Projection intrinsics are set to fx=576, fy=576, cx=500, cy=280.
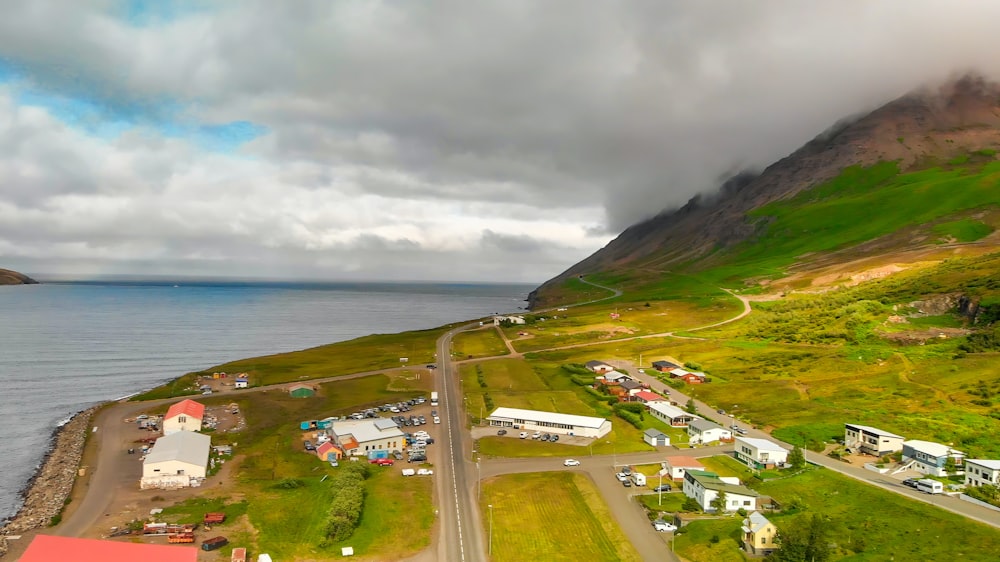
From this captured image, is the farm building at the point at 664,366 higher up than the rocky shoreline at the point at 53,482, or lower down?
higher up

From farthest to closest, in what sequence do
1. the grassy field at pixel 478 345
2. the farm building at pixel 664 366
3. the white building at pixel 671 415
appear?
the grassy field at pixel 478 345 → the farm building at pixel 664 366 → the white building at pixel 671 415

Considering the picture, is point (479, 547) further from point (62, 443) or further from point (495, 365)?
point (495, 365)

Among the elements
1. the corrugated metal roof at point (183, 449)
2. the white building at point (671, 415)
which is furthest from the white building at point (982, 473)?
the corrugated metal roof at point (183, 449)

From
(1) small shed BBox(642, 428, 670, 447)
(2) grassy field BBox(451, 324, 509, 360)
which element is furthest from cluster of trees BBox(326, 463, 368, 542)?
(2) grassy field BBox(451, 324, 509, 360)

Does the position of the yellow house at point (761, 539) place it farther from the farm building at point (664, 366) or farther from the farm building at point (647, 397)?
the farm building at point (664, 366)

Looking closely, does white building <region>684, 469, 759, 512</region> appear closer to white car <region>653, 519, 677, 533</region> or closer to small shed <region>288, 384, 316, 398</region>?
white car <region>653, 519, 677, 533</region>

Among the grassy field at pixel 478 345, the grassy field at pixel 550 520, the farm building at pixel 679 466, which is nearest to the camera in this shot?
the grassy field at pixel 550 520
